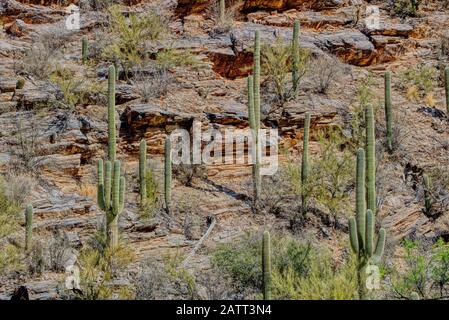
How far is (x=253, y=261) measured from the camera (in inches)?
433

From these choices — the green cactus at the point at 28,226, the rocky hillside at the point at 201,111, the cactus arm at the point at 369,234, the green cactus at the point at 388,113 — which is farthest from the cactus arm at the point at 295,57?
the green cactus at the point at 28,226

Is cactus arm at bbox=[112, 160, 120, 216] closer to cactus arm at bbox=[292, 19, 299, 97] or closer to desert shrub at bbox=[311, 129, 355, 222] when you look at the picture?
desert shrub at bbox=[311, 129, 355, 222]

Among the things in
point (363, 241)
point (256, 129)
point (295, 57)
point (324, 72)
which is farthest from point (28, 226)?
point (324, 72)

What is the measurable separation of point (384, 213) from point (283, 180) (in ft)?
7.11

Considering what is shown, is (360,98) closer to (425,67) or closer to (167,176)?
(425,67)

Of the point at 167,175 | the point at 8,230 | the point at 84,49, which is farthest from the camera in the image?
the point at 84,49

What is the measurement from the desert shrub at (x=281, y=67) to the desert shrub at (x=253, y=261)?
5.51 meters

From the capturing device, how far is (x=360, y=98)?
16.4 metres

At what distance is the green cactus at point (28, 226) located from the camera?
11141 millimetres

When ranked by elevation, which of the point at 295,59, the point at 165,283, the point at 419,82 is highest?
the point at 295,59

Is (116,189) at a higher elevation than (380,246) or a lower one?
higher

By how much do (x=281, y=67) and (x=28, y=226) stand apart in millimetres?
7722

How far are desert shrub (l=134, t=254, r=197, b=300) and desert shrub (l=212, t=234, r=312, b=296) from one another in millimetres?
734

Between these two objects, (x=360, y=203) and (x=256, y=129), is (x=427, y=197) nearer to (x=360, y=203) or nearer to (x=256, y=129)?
(x=256, y=129)
